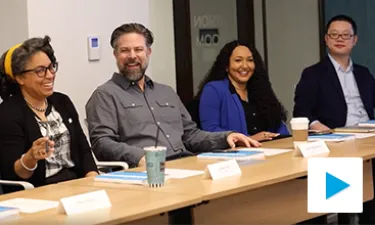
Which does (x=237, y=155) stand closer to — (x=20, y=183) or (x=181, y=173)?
(x=181, y=173)

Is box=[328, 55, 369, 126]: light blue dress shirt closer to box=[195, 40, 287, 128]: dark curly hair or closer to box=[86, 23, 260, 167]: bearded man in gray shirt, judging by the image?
box=[195, 40, 287, 128]: dark curly hair

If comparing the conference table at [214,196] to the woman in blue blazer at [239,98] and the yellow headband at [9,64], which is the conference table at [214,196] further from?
the woman in blue blazer at [239,98]

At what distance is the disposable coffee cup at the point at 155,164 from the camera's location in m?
2.95

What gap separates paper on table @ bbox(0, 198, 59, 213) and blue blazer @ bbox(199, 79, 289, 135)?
2.25 m

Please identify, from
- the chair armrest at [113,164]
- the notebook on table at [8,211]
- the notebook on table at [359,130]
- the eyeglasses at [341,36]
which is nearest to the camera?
the notebook on table at [8,211]

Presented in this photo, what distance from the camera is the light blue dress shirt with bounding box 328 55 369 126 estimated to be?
5457mm

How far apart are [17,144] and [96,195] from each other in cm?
123

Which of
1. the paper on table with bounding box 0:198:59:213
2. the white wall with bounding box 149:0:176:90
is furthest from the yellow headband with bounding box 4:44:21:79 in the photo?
the white wall with bounding box 149:0:176:90

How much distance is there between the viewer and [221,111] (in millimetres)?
5059

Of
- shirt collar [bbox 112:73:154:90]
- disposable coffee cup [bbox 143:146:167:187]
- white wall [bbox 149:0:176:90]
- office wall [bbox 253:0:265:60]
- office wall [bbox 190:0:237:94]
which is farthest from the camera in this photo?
office wall [bbox 253:0:265:60]

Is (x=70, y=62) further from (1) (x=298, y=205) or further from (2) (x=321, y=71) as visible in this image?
(1) (x=298, y=205)

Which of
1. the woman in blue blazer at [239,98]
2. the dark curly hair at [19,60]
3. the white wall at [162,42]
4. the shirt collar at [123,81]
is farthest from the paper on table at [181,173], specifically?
the white wall at [162,42]

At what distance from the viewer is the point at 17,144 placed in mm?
3787

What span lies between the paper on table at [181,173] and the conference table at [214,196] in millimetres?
72
